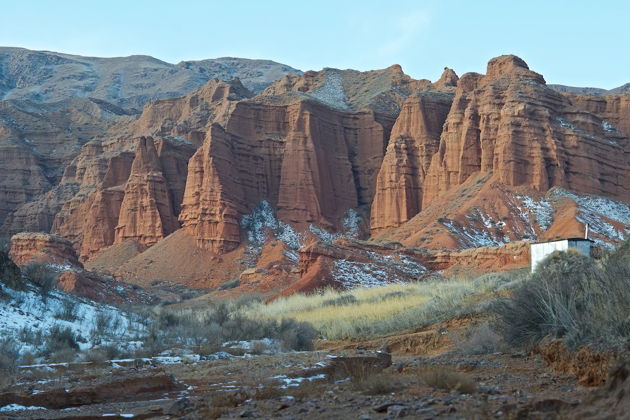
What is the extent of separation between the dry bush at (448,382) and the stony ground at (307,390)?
0.06 ft

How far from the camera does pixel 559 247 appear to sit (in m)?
35.7

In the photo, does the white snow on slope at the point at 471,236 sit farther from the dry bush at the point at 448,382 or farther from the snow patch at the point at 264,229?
the dry bush at the point at 448,382

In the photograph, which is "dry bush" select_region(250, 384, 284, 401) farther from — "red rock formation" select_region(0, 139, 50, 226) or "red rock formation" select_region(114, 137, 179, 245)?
"red rock formation" select_region(0, 139, 50, 226)

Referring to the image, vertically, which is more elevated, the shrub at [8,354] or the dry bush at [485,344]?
the dry bush at [485,344]

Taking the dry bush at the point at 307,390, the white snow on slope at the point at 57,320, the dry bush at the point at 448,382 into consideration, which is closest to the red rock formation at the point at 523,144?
the white snow on slope at the point at 57,320

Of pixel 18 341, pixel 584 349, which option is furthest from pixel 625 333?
pixel 18 341

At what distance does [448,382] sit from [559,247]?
26.9 metres

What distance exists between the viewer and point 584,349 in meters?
10.5

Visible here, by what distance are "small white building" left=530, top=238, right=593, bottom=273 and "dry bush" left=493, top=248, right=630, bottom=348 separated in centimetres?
1836

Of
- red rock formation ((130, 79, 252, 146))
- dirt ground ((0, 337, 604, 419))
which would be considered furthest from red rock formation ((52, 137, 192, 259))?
dirt ground ((0, 337, 604, 419))

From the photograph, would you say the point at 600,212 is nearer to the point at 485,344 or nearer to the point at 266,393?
the point at 485,344

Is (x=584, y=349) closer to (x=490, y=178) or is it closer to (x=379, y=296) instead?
(x=379, y=296)

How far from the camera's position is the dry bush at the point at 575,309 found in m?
11.0

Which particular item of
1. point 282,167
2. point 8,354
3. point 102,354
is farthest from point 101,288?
point 8,354
